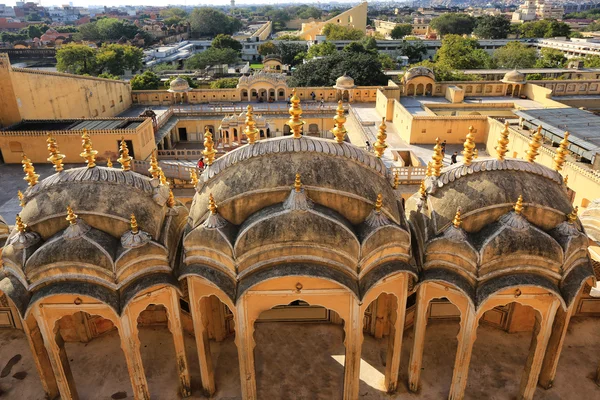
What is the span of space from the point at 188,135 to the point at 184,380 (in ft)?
109

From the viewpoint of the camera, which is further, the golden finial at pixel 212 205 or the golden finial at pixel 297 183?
the golden finial at pixel 212 205

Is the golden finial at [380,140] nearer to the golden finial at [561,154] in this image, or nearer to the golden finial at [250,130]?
the golden finial at [250,130]

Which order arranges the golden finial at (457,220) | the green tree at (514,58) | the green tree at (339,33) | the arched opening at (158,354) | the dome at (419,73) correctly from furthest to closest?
1. the green tree at (339,33)
2. the green tree at (514,58)
3. the dome at (419,73)
4. the arched opening at (158,354)
5. the golden finial at (457,220)

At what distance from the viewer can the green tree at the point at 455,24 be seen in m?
116

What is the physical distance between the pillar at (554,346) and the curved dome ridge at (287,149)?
669cm

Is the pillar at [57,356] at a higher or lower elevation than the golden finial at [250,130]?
lower

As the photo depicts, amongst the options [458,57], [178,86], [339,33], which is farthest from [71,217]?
[339,33]

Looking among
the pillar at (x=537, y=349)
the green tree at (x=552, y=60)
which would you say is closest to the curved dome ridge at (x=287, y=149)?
the pillar at (x=537, y=349)

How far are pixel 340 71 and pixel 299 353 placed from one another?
42395 millimetres

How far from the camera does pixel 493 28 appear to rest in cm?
10312

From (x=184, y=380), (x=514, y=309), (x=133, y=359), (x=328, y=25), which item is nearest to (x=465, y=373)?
(x=514, y=309)

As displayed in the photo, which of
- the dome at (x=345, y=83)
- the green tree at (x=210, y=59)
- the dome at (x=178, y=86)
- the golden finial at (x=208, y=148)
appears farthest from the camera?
the green tree at (x=210, y=59)

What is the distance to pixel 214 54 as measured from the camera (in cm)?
8381

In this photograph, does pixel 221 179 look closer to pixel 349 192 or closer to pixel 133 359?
pixel 349 192
